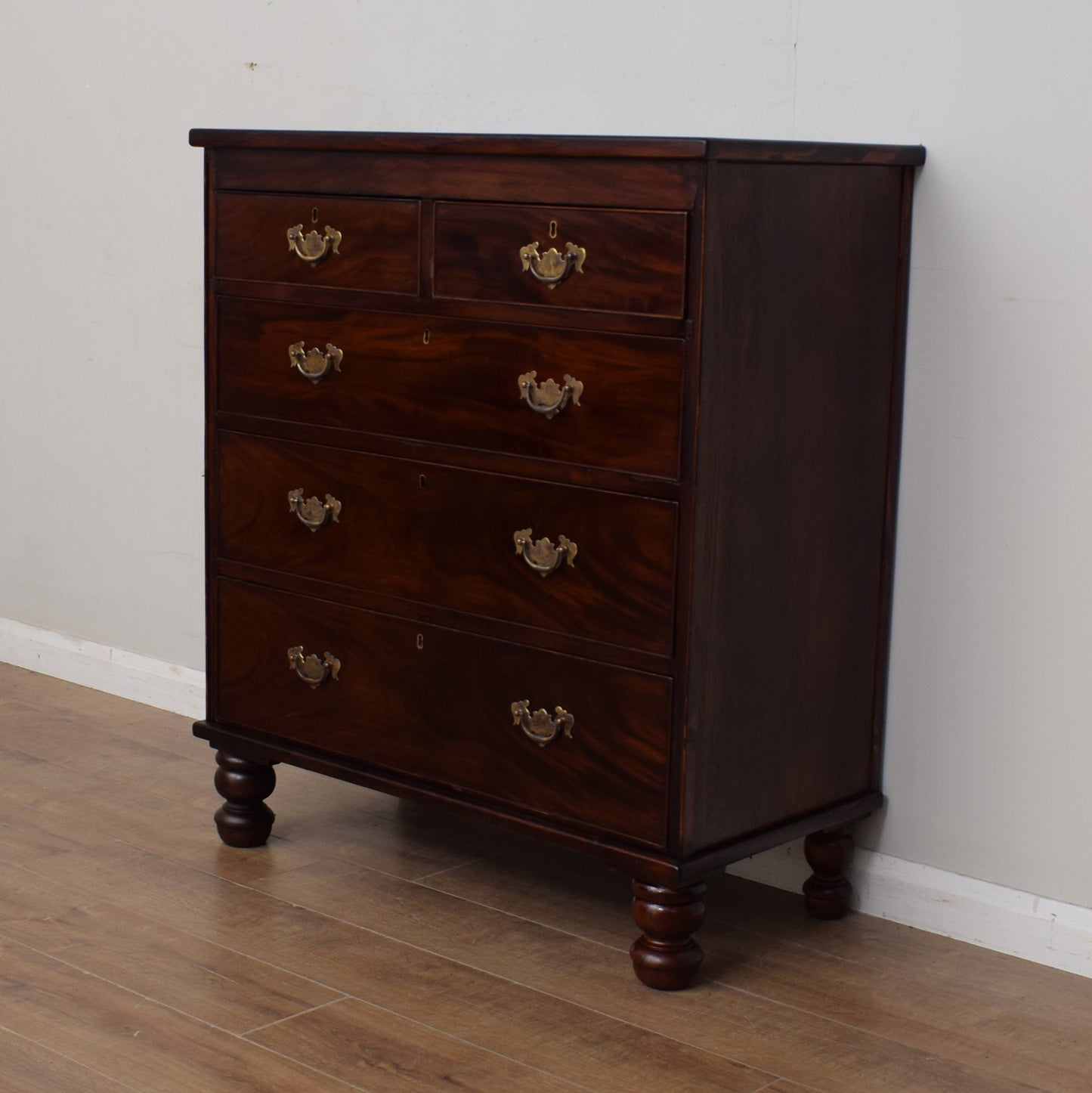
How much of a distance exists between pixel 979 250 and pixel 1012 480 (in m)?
0.30

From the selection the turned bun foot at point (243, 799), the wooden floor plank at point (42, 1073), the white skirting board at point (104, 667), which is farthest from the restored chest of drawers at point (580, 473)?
the white skirting board at point (104, 667)

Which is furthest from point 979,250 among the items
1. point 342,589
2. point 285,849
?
point 285,849

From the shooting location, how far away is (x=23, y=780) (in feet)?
9.13

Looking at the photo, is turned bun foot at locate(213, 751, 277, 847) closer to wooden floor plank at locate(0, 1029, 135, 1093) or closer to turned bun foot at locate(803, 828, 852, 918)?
wooden floor plank at locate(0, 1029, 135, 1093)

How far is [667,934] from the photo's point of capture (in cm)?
204

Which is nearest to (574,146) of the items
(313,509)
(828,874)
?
(313,509)

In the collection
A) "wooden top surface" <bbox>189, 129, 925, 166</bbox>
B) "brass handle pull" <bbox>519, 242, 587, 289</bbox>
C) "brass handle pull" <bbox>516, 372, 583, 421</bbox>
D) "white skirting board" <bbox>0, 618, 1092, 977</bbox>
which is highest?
"wooden top surface" <bbox>189, 129, 925, 166</bbox>

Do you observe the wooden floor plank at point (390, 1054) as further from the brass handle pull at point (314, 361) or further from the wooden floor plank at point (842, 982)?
the brass handle pull at point (314, 361)

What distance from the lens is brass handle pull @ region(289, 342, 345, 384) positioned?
2.24 metres

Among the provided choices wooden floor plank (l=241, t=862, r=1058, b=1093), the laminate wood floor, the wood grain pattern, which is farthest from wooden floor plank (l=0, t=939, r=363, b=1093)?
the wood grain pattern

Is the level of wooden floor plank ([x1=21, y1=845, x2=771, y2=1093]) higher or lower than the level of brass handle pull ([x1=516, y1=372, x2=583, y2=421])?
lower

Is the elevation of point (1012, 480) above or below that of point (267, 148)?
below

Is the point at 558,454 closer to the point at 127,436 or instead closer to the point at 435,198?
the point at 435,198

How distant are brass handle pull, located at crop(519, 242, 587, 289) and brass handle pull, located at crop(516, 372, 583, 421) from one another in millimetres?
116
